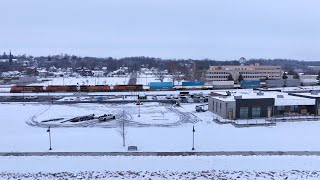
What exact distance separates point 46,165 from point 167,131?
11698 millimetres

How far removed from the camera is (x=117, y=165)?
19609 millimetres

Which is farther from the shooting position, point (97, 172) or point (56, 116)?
point (56, 116)

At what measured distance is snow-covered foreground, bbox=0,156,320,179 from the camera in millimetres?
17953

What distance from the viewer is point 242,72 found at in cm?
8688

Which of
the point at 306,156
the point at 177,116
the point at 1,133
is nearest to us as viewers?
the point at 306,156

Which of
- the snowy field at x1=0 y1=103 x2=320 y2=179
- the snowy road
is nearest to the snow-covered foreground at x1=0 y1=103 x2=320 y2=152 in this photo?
the snowy field at x1=0 y1=103 x2=320 y2=179

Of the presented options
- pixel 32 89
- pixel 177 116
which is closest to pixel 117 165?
pixel 177 116

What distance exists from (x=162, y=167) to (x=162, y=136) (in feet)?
23.7

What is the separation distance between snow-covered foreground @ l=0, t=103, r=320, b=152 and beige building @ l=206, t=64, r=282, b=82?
49541 millimetres

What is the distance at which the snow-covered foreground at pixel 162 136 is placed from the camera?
23.0 m

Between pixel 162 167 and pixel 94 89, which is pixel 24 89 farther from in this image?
pixel 162 167

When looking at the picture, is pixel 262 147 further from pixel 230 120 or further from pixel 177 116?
pixel 177 116

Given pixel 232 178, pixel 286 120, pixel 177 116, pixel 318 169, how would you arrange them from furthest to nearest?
pixel 177 116
pixel 286 120
pixel 318 169
pixel 232 178

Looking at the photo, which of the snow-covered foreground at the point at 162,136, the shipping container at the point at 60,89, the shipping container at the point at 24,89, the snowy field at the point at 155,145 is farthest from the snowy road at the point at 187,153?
the shipping container at the point at 24,89
